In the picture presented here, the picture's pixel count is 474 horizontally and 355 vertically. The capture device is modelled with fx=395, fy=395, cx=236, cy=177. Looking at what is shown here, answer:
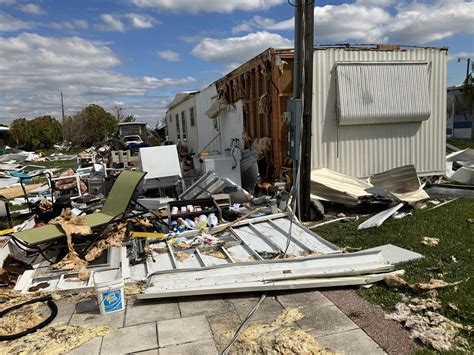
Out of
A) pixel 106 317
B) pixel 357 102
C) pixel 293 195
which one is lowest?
pixel 106 317

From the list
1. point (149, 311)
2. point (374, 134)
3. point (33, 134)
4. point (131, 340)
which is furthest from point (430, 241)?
point (33, 134)

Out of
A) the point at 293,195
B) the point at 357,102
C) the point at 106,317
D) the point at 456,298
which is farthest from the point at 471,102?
the point at 106,317

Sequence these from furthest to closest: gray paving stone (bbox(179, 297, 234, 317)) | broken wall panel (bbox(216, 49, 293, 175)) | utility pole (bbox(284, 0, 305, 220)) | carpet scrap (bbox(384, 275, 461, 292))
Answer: broken wall panel (bbox(216, 49, 293, 175)) < utility pole (bbox(284, 0, 305, 220)) < carpet scrap (bbox(384, 275, 461, 292)) < gray paving stone (bbox(179, 297, 234, 317))

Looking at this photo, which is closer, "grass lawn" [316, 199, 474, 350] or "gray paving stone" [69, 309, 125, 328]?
"gray paving stone" [69, 309, 125, 328]

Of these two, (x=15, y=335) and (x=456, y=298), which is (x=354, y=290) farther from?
(x=15, y=335)

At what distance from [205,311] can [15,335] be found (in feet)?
5.09

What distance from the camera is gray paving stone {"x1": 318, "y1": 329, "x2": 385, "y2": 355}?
110 inches

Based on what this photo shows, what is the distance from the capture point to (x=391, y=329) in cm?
307

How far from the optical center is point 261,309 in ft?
11.5

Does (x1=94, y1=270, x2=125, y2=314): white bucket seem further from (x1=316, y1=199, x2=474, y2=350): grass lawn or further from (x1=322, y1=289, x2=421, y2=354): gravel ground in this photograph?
(x1=316, y1=199, x2=474, y2=350): grass lawn

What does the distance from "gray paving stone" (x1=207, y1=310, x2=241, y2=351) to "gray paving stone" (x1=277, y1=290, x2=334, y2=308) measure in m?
0.50

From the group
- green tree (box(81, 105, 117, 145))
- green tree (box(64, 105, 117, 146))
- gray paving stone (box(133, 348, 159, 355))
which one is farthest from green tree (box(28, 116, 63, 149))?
gray paving stone (box(133, 348, 159, 355))

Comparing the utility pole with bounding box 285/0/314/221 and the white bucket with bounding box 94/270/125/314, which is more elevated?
the utility pole with bounding box 285/0/314/221

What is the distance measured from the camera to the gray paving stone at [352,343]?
2.81 meters
